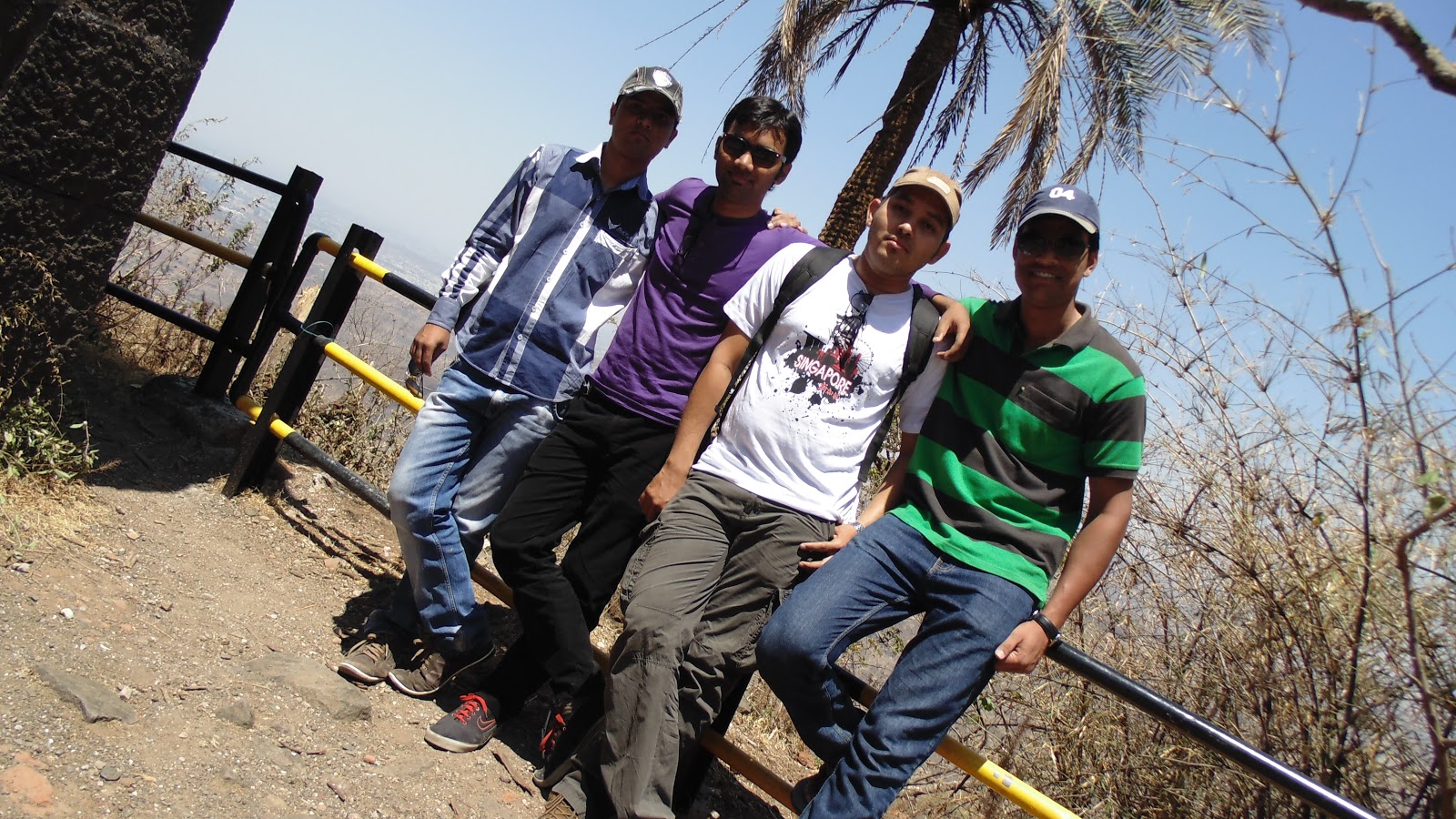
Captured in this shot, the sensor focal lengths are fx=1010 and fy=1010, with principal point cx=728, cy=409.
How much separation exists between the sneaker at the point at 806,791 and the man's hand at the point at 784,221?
1691 millimetres

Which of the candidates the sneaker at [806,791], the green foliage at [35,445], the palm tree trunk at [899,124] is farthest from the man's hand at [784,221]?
the palm tree trunk at [899,124]

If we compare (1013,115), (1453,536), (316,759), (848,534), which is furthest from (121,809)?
(1013,115)

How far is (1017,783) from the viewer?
260 cm

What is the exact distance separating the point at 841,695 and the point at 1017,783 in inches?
19.4

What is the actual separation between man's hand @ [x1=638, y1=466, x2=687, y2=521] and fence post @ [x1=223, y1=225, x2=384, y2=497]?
199 cm

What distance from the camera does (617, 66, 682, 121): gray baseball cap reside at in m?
3.28

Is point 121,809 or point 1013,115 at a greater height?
point 1013,115

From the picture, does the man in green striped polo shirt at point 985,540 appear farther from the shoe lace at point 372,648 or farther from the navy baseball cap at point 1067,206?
the shoe lace at point 372,648

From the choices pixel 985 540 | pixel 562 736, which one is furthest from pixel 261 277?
pixel 985 540

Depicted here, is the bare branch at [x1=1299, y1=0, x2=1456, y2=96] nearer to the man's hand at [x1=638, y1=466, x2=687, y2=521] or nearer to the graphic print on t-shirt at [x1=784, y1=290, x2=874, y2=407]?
the graphic print on t-shirt at [x1=784, y1=290, x2=874, y2=407]

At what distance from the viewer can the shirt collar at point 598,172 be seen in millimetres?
3369

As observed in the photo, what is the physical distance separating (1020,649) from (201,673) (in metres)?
2.31

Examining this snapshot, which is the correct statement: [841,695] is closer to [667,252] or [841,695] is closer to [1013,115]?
[667,252]

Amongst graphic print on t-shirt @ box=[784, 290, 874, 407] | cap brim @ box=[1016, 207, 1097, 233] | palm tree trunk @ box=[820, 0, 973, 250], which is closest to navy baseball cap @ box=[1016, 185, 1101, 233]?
cap brim @ box=[1016, 207, 1097, 233]
